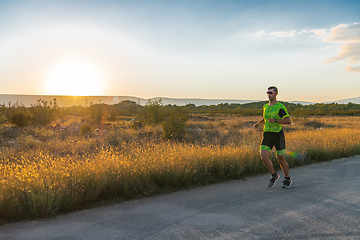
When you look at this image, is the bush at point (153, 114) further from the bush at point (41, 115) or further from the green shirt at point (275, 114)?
the green shirt at point (275, 114)

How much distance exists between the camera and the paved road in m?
3.47

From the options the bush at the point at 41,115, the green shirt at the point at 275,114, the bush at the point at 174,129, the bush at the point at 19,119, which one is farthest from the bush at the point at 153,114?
the green shirt at the point at 275,114

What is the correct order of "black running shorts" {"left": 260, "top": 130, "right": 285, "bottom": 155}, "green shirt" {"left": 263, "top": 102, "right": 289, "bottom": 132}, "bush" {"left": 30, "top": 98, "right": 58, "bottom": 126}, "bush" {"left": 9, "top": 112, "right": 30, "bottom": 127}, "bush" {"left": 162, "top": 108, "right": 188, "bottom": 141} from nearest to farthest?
1. "green shirt" {"left": 263, "top": 102, "right": 289, "bottom": 132}
2. "black running shorts" {"left": 260, "top": 130, "right": 285, "bottom": 155}
3. "bush" {"left": 162, "top": 108, "right": 188, "bottom": 141}
4. "bush" {"left": 9, "top": 112, "right": 30, "bottom": 127}
5. "bush" {"left": 30, "top": 98, "right": 58, "bottom": 126}

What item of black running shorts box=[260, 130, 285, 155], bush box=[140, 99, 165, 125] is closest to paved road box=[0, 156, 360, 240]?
black running shorts box=[260, 130, 285, 155]

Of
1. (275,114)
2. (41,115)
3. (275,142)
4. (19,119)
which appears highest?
(275,114)

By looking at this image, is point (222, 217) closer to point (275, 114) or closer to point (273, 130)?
point (273, 130)

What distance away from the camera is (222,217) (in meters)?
4.05

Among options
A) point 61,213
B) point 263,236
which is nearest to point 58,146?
point 61,213

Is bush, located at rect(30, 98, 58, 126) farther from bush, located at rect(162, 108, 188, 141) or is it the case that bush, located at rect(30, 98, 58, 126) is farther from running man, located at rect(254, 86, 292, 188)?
running man, located at rect(254, 86, 292, 188)

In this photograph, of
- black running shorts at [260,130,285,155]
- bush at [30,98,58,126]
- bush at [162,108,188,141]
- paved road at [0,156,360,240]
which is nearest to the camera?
paved road at [0,156,360,240]

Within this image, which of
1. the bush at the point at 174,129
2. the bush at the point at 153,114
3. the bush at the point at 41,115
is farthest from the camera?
the bush at the point at 41,115

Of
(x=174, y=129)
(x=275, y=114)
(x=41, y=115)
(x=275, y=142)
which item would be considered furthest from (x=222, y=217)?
(x=41, y=115)

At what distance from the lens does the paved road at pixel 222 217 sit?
347 cm

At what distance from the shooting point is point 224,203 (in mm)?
4746
